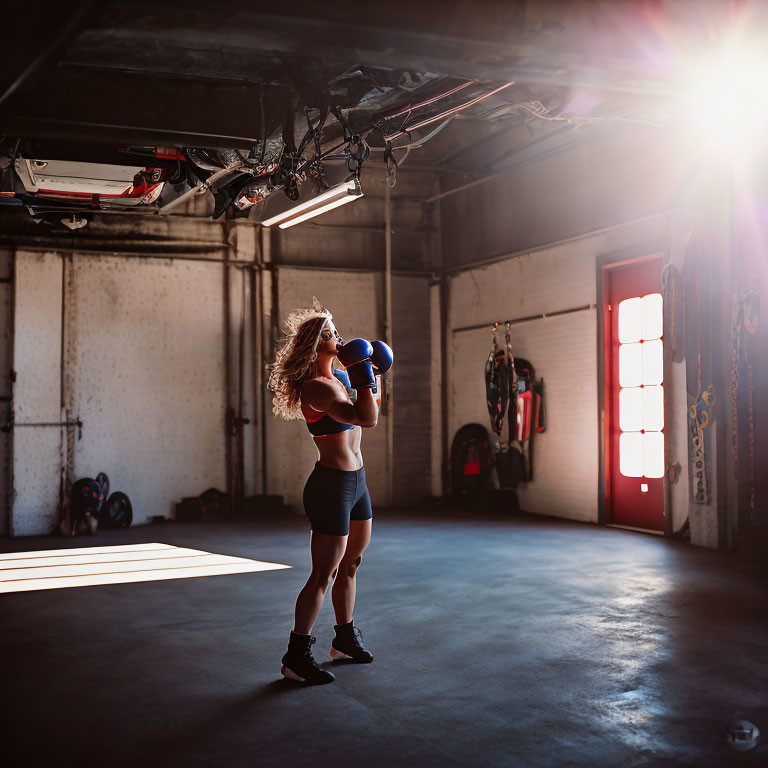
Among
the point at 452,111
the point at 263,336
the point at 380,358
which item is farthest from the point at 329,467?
the point at 263,336

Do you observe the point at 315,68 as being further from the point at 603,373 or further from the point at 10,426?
the point at 10,426

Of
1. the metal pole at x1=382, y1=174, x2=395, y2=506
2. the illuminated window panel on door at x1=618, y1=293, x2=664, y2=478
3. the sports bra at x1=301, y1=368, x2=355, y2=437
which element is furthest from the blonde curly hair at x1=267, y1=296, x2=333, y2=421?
the metal pole at x1=382, y1=174, x2=395, y2=506

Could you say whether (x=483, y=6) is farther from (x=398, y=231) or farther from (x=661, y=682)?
(x=398, y=231)

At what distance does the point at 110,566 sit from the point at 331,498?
4.18m

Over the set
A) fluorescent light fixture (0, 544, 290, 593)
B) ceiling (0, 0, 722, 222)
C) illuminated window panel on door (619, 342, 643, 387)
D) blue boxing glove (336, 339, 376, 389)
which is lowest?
fluorescent light fixture (0, 544, 290, 593)

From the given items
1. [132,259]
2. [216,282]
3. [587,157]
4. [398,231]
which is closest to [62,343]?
[132,259]

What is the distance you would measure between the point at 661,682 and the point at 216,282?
8.27m

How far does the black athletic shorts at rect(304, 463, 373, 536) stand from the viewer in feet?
13.5

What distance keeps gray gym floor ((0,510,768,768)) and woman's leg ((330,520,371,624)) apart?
293 millimetres

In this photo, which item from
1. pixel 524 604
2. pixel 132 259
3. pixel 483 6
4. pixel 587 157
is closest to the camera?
pixel 483 6

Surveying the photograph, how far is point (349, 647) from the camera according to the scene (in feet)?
14.5

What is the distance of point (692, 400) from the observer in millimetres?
8070

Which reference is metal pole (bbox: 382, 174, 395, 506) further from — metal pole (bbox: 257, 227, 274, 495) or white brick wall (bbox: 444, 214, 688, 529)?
metal pole (bbox: 257, 227, 274, 495)

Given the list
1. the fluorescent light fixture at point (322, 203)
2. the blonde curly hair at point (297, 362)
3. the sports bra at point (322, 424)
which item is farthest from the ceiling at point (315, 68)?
the sports bra at point (322, 424)
